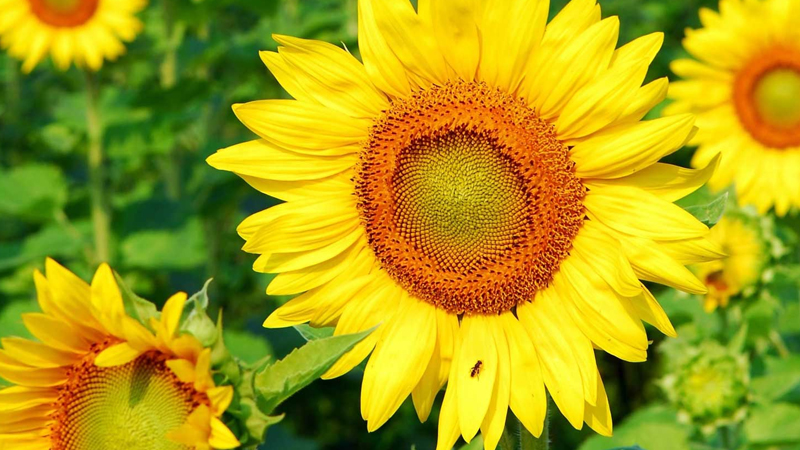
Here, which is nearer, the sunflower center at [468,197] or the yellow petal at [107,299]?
the yellow petal at [107,299]

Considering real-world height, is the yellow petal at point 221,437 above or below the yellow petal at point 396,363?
above

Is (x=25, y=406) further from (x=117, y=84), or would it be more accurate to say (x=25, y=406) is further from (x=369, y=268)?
(x=117, y=84)

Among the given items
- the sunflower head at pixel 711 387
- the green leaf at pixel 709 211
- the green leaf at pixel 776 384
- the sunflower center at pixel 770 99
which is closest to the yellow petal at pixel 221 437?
the green leaf at pixel 709 211

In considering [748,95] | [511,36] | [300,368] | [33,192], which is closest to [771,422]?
[748,95]

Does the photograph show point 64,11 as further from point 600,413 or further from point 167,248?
point 600,413

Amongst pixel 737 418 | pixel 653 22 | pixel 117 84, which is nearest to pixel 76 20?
pixel 117 84

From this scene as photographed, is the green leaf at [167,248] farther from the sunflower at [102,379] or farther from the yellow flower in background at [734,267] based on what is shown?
the sunflower at [102,379]

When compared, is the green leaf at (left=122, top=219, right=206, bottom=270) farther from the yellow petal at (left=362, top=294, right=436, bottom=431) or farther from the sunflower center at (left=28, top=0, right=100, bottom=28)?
the yellow petal at (left=362, top=294, right=436, bottom=431)
